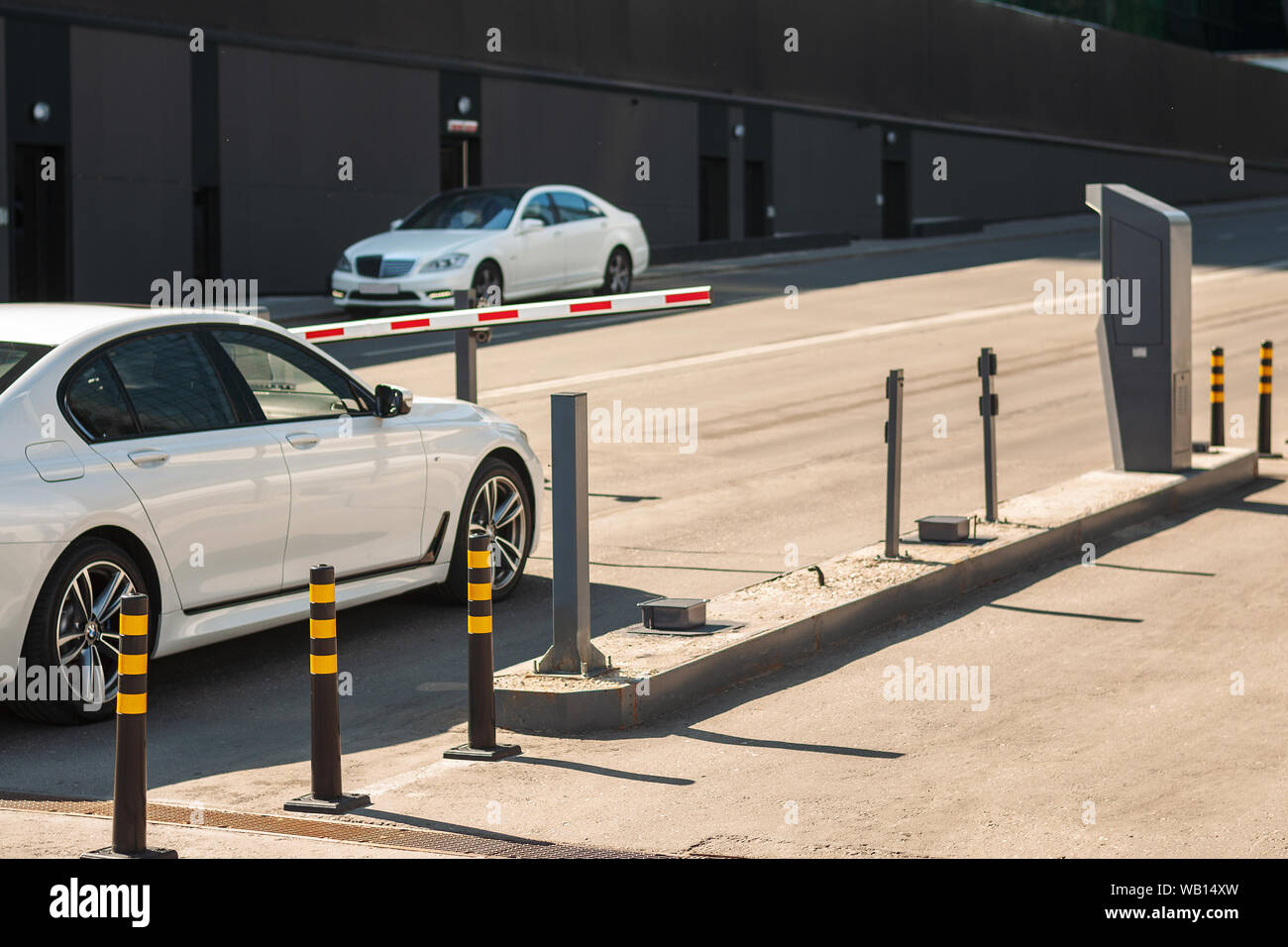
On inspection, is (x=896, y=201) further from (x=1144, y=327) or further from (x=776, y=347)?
(x=1144, y=327)

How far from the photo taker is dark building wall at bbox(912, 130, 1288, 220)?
50.1 metres

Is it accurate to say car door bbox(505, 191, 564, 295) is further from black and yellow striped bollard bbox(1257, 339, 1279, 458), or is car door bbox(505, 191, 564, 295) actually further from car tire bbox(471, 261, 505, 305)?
black and yellow striped bollard bbox(1257, 339, 1279, 458)

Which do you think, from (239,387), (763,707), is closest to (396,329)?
(239,387)

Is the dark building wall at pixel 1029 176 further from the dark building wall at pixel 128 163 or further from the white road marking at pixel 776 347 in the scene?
the dark building wall at pixel 128 163

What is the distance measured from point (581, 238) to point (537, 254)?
1.24 m

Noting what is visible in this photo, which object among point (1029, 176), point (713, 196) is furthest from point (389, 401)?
point (1029, 176)

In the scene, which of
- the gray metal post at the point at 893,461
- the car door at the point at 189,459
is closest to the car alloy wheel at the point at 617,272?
the gray metal post at the point at 893,461

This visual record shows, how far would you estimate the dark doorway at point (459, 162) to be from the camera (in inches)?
1348

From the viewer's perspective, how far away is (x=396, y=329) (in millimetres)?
11133

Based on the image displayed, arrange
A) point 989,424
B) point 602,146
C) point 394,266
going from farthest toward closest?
point 602,146 → point 394,266 → point 989,424

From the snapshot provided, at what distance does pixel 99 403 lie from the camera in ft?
26.2

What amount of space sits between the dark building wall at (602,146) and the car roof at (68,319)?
2664cm

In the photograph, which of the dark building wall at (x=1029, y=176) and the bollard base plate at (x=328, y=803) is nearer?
the bollard base plate at (x=328, y=803)
